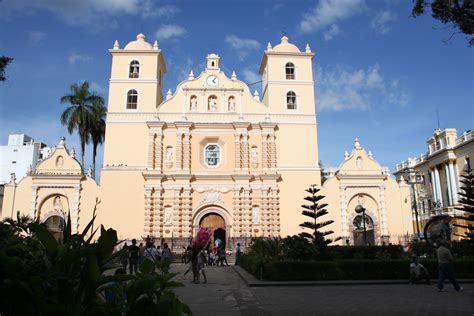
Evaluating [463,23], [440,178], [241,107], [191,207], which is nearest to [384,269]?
[463,23]

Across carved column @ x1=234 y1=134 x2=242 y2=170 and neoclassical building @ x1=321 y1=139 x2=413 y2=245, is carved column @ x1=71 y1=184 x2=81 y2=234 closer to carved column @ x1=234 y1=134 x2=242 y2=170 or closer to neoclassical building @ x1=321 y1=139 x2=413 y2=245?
carved column @ x1=234 y1=134 x2=242 y2=170

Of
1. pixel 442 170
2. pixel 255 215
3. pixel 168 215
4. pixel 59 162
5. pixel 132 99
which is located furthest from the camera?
pixel 442 170

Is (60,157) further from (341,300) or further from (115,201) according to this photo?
(341,300)

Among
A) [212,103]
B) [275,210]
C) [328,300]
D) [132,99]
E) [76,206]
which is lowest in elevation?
[328,300]

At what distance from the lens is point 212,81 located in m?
27.5

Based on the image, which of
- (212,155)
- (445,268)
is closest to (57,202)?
(212,155)

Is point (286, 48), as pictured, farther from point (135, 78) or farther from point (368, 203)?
point (368, 203)

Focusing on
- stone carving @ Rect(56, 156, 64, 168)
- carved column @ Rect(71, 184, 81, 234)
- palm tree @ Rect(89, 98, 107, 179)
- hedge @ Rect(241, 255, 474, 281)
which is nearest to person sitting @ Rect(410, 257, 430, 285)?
hedge @ Rect(241, 255, 474, 281)

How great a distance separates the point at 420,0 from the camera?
32.2ft

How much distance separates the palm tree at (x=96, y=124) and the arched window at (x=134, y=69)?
222 inches

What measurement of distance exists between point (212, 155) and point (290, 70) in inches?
336

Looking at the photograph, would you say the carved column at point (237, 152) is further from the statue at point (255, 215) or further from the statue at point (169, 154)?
the statue at point (169, 154)

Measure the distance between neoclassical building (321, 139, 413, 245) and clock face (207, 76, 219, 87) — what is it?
10.3m

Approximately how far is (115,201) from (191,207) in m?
4.86
